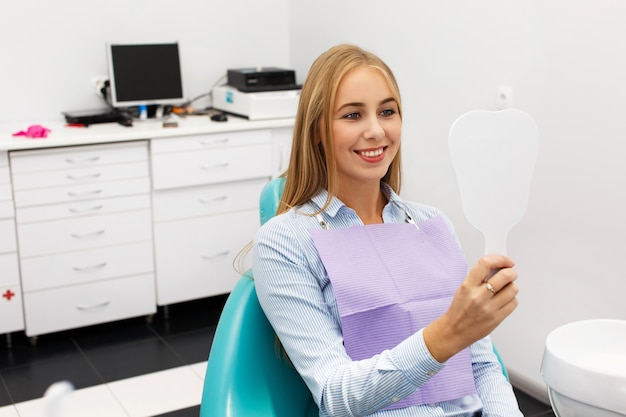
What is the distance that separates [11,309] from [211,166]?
103 centimetres

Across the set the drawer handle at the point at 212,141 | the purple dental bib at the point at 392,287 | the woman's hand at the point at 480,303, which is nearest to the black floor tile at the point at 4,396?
the drawer handle at the point at 212,141

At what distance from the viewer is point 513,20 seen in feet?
8.71

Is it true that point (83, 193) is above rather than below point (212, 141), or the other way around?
below

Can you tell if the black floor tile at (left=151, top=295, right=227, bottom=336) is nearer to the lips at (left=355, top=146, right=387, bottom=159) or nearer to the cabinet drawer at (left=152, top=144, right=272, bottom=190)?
the cabinet drawer at (left=152, top=144, right=272, bottom=190)

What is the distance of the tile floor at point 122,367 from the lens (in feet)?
9.22

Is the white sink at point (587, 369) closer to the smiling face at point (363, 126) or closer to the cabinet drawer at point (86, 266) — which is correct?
the smiling face at point (363, 126)

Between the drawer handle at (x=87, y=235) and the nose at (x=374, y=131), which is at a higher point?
the nose at (x=374, y=131)

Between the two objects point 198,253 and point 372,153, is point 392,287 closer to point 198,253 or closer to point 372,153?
point 372,153

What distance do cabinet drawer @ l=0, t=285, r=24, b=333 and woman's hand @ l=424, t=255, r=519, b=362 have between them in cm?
245

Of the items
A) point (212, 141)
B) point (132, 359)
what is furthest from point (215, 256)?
point (132, 359)

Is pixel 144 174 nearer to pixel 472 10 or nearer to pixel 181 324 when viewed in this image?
pixel 181 324

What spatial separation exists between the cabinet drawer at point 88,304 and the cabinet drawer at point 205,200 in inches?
→ 12.1

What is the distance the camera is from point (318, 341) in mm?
1394

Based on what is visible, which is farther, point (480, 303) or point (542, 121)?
point (542, 121)
